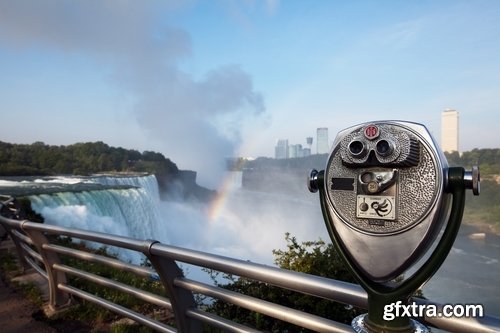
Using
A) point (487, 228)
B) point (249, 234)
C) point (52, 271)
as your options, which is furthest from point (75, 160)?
point (487, 228)

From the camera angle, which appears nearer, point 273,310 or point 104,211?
point 273,310

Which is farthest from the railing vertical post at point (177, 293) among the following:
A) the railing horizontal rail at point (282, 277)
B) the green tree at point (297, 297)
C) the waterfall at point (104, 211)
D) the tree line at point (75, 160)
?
the tree line at point (75, 160)

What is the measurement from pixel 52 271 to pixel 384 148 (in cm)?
357

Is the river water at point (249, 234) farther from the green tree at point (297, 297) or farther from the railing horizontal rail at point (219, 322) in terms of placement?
the railing horizontal rail at point (219, 322)

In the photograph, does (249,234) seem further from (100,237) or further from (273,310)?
(273,310)

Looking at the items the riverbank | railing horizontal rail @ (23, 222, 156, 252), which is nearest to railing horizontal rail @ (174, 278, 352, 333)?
railing horizontal rail @ (23, 222, 156, 252)

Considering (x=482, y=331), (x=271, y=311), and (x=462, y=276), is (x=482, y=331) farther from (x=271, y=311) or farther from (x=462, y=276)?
(x=462, y=276)

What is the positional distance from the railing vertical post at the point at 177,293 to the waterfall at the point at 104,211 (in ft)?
36.4

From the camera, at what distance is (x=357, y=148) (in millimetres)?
1143

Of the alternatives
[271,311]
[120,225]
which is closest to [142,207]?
[120,225]

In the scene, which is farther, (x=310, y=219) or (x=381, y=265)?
(x=310, y=219)

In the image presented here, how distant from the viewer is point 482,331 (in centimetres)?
99

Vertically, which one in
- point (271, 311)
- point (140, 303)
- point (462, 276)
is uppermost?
point (271, 311)

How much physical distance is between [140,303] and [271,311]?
2882mm
